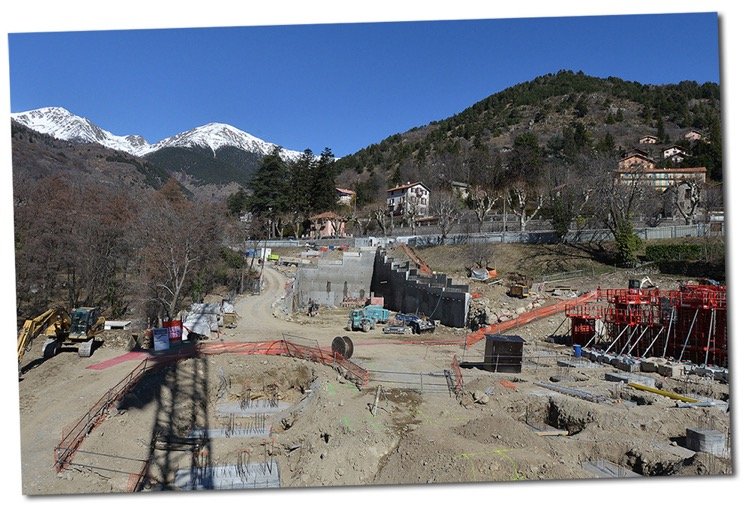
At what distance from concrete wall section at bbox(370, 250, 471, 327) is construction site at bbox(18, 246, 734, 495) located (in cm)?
25

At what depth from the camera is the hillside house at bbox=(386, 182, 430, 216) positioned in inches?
2835

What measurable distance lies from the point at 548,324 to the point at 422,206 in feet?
164

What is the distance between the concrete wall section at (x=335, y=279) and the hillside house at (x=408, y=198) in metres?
30.4

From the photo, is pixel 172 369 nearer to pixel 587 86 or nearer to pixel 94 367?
pixel 94 367

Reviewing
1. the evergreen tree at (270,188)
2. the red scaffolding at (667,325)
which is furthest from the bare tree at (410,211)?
the red scaffolding at (667,325)

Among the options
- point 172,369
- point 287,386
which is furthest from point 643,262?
point 172,369

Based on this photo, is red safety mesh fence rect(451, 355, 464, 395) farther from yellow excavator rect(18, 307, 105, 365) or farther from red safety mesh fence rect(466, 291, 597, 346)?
yellow excavator rect(18, 307, 105, 365)

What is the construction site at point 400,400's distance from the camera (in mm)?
10828

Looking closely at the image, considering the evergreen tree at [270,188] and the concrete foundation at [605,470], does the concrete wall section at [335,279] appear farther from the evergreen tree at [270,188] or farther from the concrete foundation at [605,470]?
the concrete foundation at [605,470]

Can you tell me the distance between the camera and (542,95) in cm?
11831

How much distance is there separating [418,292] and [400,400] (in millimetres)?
17536

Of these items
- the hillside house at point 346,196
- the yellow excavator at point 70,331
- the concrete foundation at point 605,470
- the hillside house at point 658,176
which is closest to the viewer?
the concrete foundation at point 605,470

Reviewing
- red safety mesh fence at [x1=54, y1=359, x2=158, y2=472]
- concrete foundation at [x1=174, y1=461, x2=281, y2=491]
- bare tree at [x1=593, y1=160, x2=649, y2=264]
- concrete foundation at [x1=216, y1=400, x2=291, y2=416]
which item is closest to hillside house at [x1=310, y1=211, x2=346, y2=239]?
bare tree at [x1=593, y1=160, x2=649, y2=264]

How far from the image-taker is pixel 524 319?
25141mm
